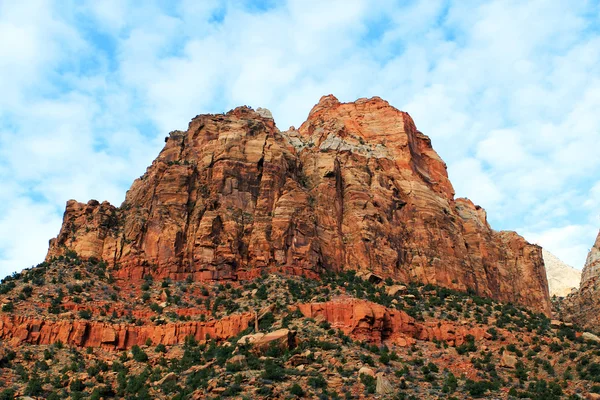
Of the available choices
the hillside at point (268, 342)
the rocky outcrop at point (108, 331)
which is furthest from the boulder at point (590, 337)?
the rocky outcrop at point (108, 331)

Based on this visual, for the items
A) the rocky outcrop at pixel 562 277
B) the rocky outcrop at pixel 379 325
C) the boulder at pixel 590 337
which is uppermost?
the rocky outcrop at pixel 562 277

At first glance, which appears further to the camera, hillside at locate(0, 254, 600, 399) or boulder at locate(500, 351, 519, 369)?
boulder at locate(500, 351, 519, 369)

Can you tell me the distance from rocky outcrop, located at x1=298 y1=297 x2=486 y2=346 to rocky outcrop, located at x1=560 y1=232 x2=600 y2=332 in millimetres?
33774

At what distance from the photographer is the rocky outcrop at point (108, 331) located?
6147 cm

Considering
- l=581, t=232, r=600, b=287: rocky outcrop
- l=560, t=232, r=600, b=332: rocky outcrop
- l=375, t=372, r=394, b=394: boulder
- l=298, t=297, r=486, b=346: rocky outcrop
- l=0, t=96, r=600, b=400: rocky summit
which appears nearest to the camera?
l=375, t=372, r=394, b=394: boulder

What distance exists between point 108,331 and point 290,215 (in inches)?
964

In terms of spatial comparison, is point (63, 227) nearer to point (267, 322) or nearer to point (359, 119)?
point (267, 322)

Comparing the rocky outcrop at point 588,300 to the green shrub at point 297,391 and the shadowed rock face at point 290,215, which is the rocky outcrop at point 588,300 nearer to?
the shadowed rock face at point 290,215

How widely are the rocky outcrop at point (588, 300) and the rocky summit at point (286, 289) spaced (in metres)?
0.80

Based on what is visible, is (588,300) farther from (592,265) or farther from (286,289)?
(286,289)


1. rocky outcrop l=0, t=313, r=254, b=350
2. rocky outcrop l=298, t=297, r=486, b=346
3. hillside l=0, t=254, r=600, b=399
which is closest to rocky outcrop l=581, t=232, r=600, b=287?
hillside l=0, t=254, r=600, b=399

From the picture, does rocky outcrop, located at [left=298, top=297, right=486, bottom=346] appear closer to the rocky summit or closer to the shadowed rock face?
the rocky summit

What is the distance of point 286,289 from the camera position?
71000 mm

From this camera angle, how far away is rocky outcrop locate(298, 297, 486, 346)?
64.1m
